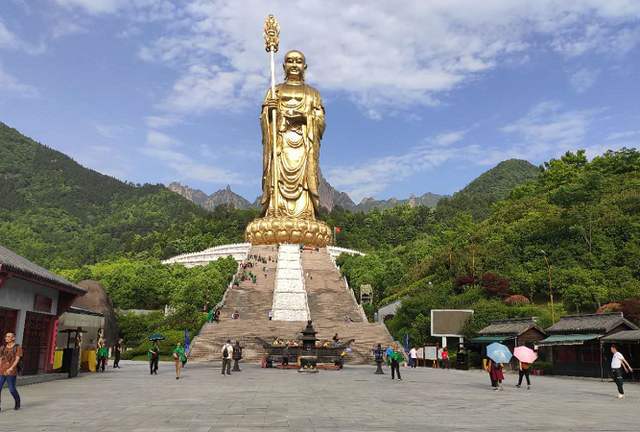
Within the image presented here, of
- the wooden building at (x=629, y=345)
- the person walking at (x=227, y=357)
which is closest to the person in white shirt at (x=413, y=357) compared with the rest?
the wooden building at (x=629, y=345)

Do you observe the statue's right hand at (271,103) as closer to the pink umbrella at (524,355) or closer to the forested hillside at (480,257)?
the forested hillside at (480,257)

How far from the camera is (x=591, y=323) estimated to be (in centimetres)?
1783

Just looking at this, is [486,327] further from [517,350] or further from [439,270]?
[439,270]

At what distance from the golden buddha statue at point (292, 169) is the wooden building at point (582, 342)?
2855 centimetres

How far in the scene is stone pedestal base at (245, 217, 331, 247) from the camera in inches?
1816

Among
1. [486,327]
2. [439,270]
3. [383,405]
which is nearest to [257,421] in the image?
[383,405]

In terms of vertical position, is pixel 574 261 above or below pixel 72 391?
above

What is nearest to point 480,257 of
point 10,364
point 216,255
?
point 216,255

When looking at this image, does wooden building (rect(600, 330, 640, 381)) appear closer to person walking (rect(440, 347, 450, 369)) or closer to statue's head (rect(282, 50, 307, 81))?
person walking (rect(440, 347, 450, 369))

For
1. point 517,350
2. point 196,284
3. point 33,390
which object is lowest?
point 33,390

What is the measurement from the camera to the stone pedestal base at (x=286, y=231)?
4612cm

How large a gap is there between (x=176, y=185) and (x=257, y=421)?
182 metres

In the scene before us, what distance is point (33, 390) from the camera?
458 inches

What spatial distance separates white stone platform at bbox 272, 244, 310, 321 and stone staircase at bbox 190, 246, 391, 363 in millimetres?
403
